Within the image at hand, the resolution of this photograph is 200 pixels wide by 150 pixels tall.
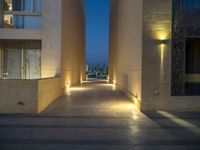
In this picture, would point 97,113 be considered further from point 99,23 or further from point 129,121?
point 99,23

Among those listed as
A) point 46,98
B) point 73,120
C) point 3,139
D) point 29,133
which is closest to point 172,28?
point 73,120

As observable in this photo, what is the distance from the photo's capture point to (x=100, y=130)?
6.84m

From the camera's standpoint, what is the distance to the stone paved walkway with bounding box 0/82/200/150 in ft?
18.1

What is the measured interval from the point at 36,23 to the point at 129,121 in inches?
421

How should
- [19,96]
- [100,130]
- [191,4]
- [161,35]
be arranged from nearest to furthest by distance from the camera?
1. [100,130]
2. [19,96]
3. [161,35]
4. [191,4]

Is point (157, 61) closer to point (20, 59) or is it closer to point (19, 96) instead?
point (19, 96)

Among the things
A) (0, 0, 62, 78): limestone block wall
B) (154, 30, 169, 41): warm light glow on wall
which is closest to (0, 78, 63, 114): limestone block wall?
(154, 30, 169, 41): warm light glow on wall

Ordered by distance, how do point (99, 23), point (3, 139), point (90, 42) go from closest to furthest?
1. point (3, 139)
2. point (99, 23)
3. point (90, 42)

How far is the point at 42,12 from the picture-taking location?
15.8 meters

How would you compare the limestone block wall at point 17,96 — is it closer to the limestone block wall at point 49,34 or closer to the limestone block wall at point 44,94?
the limestone block wall at point 44,94

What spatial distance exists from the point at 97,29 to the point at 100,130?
5261 inches

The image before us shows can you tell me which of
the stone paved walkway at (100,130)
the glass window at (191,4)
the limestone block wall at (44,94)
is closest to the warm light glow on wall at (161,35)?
the glass window at (191,4)

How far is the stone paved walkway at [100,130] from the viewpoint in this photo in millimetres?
5504

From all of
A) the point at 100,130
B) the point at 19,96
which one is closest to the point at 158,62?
the point at 100,130
